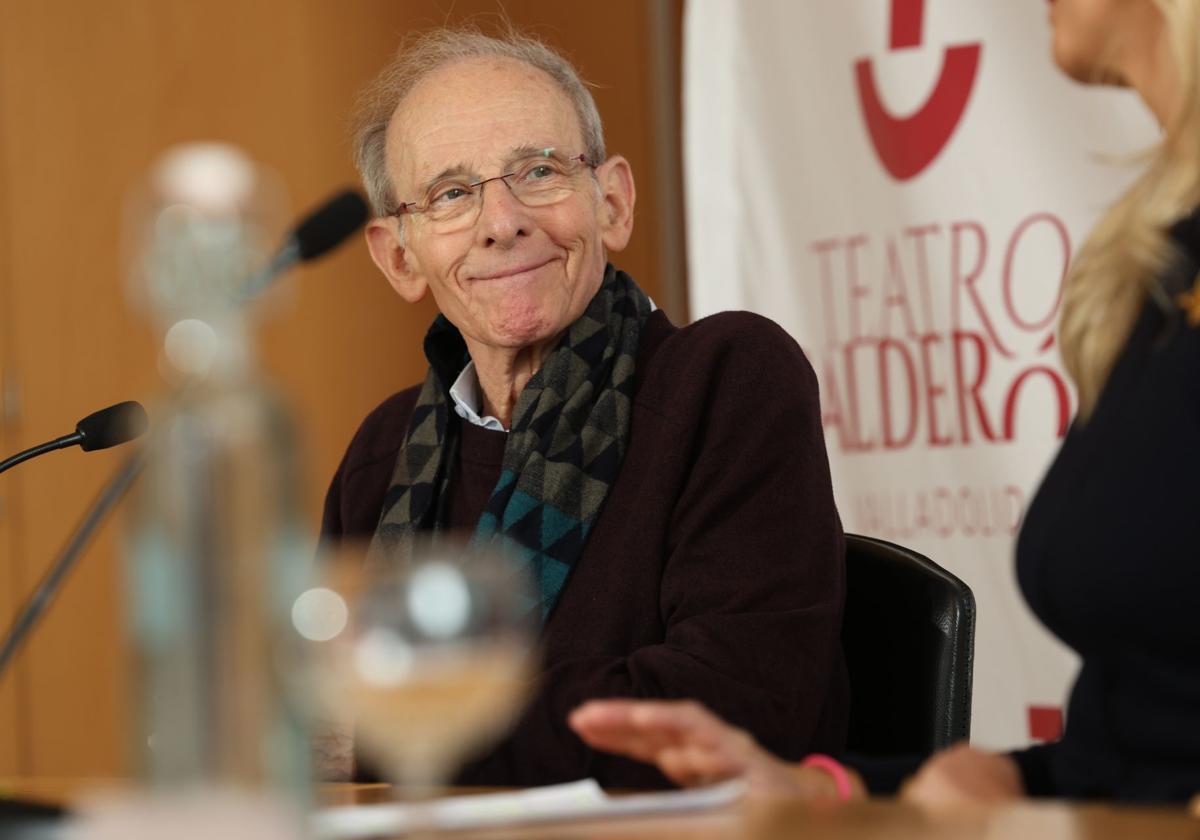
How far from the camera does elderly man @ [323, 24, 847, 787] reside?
1658 millimetres

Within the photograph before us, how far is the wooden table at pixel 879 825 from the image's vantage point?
2.94ft

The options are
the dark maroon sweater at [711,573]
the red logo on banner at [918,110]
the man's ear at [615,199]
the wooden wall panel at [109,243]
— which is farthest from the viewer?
the wooden wall panel at [109,243]

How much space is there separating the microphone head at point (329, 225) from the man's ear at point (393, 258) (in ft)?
3.51

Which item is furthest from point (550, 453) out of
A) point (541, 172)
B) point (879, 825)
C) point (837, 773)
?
point (879, 825)

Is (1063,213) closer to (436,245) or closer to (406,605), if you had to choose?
(436,245)

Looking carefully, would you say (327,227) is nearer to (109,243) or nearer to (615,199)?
(615,199)

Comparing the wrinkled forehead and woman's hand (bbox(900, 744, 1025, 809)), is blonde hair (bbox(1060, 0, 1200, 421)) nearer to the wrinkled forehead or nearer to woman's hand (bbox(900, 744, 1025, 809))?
woman's hand (bbox(900, 744, 1025, 809))

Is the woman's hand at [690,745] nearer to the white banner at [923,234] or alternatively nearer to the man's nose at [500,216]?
the man's nose at [500,216]

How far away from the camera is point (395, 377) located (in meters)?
3.89

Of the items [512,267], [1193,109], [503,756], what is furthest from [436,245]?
[1193,109]

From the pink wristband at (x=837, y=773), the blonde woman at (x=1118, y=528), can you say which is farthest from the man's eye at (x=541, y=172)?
the pink wristband at (x=837, y=773)

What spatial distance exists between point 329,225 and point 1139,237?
1.81ft

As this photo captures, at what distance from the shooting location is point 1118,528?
44.7 inches

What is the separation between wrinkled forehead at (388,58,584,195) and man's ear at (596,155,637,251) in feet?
0.22
